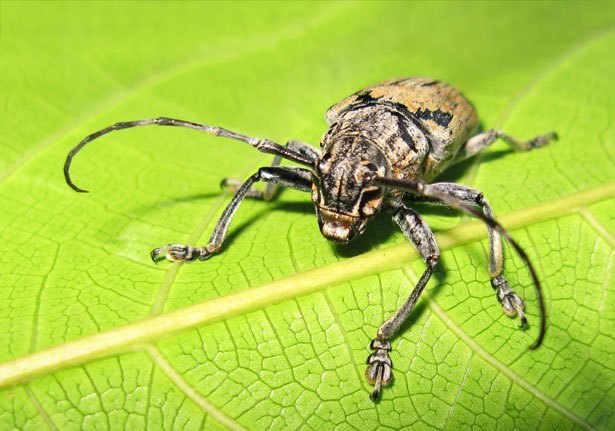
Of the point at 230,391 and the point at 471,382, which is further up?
the point at 230,391

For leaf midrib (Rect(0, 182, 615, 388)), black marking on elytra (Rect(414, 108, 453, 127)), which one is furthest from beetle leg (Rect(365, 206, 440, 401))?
black marking on elytra (Rect(414, 108, 453, 127))

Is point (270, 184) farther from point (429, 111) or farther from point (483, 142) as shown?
point (483, 142)

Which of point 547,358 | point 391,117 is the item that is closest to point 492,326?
point 547,358

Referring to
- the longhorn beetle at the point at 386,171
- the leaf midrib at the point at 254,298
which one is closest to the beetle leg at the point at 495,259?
the longhorn beetle at the point at 386,171

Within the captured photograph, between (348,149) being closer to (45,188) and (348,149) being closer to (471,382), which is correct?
(471,382)

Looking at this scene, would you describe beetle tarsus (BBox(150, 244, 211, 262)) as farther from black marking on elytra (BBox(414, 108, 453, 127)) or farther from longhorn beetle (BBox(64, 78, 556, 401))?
black marking on elytra (BBox(414, 108, 453, 127))

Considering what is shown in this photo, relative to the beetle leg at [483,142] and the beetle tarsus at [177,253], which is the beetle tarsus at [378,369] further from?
the beetle leg at [483,142]

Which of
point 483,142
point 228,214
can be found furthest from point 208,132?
point 483,142
